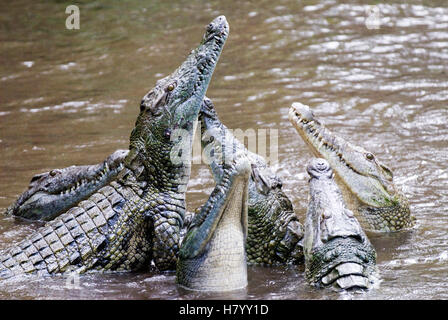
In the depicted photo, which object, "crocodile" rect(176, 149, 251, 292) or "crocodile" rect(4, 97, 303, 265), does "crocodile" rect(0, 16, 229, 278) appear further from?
"crocodile" rect(176, 149, 251, 292)

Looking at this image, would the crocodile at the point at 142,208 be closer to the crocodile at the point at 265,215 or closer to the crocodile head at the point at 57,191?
the crocodile at the point at 265,215

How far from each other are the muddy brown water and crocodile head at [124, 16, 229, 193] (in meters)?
0.74

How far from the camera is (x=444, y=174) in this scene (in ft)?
22.5

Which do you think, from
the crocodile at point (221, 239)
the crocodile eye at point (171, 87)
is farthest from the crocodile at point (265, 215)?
the crocodile at point (221, 239)

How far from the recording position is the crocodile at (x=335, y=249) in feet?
14.2

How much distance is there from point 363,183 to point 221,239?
190 centimetres

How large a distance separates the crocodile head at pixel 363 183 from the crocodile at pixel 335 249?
96 centimetres

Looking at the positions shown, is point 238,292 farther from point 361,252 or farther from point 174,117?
point 174,117

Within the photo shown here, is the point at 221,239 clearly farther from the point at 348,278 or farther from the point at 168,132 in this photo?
the point at 168,132

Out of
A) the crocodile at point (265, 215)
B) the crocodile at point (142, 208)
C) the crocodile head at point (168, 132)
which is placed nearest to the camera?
the crocodile at point (142, 208)

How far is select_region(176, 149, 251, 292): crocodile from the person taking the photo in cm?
414

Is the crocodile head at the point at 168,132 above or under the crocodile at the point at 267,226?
above

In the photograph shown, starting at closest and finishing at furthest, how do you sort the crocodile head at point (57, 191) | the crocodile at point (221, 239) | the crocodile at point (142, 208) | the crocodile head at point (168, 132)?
the crocodile at point (221, 239) < the crocodile at point (142, 208) < the crocodile head at point (168, 132) < the crocodile head at point (57, 191)

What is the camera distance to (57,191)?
614 centimetres
